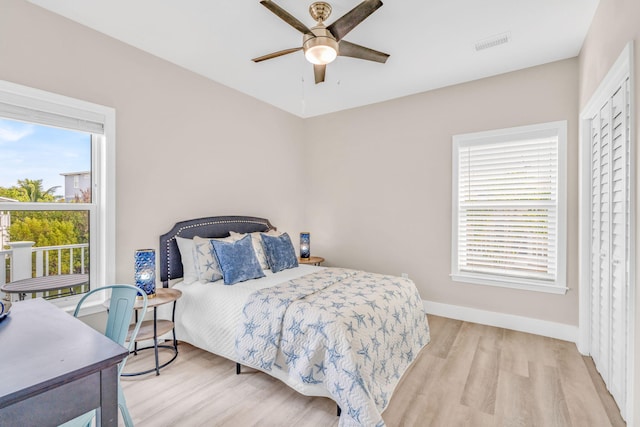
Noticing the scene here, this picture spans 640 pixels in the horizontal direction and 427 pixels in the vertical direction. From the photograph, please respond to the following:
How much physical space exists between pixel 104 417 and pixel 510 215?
147 inches

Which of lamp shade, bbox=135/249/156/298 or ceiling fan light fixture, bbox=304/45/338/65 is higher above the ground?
ceiling fan light fixture, bbox=304/45/338/65

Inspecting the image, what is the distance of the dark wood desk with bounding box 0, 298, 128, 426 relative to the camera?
37.1 inches

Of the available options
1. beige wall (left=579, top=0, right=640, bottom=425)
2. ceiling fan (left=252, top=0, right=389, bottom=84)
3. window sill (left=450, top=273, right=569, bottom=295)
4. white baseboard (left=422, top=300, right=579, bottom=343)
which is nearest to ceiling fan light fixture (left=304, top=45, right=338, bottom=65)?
ceiling fan (left=252, top=0, right=389, bottom=84)

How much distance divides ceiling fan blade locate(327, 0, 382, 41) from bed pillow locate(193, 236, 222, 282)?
2.19 m

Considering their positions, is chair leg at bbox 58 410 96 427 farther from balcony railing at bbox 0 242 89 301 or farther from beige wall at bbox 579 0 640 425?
beige wall at bbox 579 0 640 425

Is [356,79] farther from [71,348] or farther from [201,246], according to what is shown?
[71,348]

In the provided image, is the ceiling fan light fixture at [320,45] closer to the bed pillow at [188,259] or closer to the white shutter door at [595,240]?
the bed pillow at [188,259]

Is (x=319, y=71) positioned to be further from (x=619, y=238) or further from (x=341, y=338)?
(x=619, y=238)

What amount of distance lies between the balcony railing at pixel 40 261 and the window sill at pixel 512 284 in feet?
12.4

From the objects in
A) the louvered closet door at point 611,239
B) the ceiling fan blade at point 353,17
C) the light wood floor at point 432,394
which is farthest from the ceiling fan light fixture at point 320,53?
the light wood floor at point 432,394

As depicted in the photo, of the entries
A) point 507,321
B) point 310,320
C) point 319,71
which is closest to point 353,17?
point 319,71

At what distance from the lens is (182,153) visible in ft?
11.0

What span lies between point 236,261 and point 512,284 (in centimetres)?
290

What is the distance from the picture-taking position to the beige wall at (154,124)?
2393 mm
